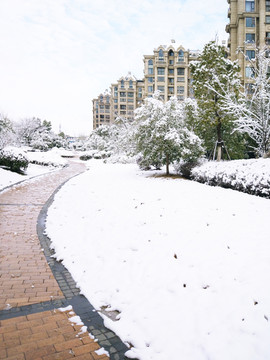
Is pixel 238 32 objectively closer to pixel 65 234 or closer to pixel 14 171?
pixel 14 171

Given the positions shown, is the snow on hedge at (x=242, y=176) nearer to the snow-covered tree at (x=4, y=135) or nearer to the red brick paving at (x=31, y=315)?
the red brick paving at (x=31, y=315)

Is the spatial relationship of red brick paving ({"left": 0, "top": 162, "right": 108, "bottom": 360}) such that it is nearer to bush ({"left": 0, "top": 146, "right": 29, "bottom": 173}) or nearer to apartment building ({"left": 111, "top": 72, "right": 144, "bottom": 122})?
bush ({"left": 0, "top": 146, "right": 29, "bottom": 173})

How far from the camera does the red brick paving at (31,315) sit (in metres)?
2.57

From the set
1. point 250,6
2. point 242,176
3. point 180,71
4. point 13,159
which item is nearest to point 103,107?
point 180,71

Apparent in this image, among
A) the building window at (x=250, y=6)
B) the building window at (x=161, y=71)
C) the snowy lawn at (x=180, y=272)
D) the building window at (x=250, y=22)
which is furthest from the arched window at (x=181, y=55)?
the snowy lawn at (x=180, y=272)

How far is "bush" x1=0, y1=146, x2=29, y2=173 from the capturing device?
666 inches

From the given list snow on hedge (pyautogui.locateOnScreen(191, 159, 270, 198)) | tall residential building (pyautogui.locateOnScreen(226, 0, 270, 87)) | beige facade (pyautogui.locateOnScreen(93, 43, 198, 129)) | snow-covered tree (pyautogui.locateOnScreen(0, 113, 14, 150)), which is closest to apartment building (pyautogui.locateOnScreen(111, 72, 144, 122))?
beige facade (pyautogui.locateOnScreen(93, 43, 198, 129))

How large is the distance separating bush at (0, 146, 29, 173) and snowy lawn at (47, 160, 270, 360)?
Answer: 1189 cm

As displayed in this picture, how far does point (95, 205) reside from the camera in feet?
26.2

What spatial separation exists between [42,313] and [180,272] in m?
1.95

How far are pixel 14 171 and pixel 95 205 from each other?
38.8 feet

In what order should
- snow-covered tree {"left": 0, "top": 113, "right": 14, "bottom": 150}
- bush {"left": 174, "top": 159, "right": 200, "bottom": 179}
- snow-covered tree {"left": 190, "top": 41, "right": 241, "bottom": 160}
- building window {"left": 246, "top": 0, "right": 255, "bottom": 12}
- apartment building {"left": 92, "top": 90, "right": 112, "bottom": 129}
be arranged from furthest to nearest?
apartment building {"left": 92, "top": 90, "right": 112, "bottom": 129}, building window {"left": 246, "top": 0, "right": 255, "bottom": 12}, snow-covered tree {"left": 0, "top": 113, "right": 14, "bottom": 150}, snow-covered tree {"left": 190, "top": 41, "right": 241, "bottom": 160}, bush {"left": 174, "top": 159, "right": 200, "bottom": 179}

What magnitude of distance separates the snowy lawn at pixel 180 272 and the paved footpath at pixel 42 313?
218mm

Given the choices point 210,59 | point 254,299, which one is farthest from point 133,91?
point 254,299
